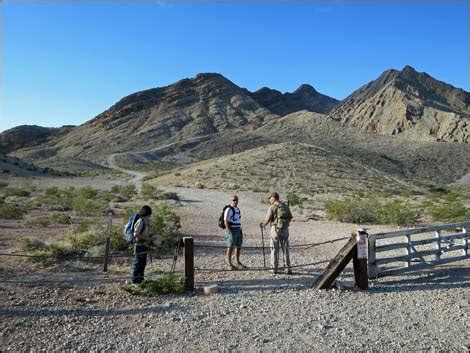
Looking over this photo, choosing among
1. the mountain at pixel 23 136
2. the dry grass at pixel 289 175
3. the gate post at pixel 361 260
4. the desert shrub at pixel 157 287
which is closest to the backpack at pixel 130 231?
the desert shrub at pixel 157 287

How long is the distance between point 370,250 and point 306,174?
126 feet

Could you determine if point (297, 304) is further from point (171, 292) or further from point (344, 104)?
point (344, 104)

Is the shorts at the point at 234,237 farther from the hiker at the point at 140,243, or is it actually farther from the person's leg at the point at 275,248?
the hiker at the point at 140,243

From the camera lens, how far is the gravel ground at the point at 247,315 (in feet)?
19.2

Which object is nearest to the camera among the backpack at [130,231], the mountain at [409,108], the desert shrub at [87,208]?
the backpack at [130,231]

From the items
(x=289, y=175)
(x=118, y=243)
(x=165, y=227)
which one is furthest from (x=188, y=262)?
(x=289, y=175)

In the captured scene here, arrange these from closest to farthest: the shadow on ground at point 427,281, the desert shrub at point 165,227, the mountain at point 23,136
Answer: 1. the shadow on ground at point 427,281
2. the desert shrub at point 165,227
3. the mountain at point 23,136

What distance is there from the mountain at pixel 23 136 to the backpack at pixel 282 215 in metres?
137

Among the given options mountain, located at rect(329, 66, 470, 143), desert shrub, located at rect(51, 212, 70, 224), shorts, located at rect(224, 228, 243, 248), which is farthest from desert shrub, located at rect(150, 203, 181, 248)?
mountain, located at rect(329, 66, 470, 143)

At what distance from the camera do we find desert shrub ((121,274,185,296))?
303 inches

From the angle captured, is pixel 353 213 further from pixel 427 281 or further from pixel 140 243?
pixel 140 243

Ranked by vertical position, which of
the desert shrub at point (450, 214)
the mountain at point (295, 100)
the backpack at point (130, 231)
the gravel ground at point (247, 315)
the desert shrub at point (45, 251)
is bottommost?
the gravel ground at point (247, 315)

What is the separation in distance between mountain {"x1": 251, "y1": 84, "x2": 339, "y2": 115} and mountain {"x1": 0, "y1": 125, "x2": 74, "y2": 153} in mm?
70004

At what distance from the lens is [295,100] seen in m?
168
